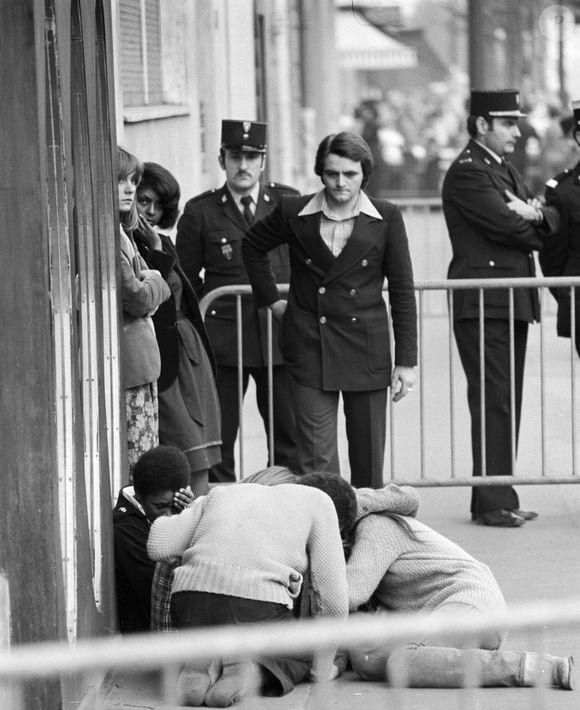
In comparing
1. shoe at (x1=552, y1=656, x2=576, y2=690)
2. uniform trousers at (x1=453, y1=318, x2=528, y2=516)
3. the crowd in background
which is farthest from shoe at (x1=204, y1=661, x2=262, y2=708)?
the crowd in background

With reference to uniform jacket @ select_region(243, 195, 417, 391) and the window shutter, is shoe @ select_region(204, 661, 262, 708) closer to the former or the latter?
uniform jacket @ select_region(243, 195, 417, 391)

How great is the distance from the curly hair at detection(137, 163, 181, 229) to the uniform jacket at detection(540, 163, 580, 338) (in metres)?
2.18

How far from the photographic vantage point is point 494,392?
754 cm

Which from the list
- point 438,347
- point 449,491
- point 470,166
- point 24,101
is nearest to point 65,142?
point 24,101

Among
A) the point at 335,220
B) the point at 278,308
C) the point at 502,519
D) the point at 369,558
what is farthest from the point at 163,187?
the point at 502,519

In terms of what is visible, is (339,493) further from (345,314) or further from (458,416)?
(458,416)

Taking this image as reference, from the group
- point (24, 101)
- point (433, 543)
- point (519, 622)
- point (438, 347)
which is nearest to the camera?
point (519, 622)

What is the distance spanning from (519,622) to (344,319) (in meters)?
3.73

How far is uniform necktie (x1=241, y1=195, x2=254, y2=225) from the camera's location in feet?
25.7

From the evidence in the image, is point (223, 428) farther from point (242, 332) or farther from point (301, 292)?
point (301, 292)

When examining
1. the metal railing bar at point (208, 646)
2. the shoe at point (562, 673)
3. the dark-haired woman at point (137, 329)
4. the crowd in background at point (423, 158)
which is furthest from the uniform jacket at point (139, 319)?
the crowd in background at point (423, 158)

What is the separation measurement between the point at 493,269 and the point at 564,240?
1.86ft

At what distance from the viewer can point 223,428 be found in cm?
766

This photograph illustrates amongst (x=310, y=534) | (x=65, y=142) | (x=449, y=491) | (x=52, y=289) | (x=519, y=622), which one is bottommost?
(x=449, y=491)
